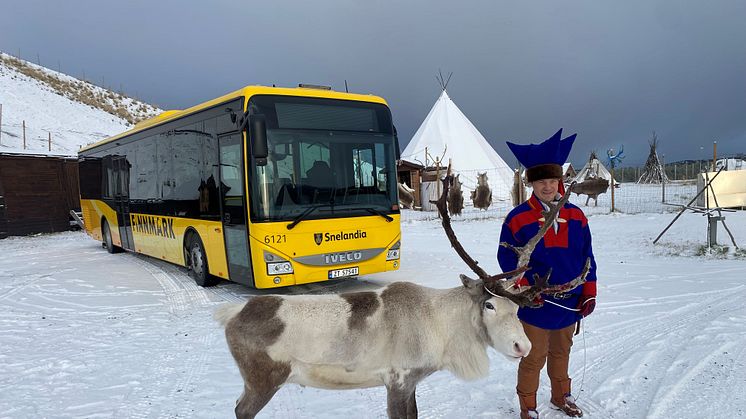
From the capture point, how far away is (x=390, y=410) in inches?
116

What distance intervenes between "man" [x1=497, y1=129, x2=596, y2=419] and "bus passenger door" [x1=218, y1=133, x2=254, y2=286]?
179 inches

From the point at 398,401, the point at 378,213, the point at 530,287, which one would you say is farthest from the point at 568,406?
the point at 378,213

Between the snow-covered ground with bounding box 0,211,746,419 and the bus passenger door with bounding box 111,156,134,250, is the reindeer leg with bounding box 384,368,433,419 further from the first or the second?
the bus passenger door with bounding box 111,156,134,250

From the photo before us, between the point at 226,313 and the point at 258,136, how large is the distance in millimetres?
3790

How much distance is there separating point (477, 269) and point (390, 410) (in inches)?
42.6

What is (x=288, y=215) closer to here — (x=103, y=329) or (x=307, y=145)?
(x=307, y=145)

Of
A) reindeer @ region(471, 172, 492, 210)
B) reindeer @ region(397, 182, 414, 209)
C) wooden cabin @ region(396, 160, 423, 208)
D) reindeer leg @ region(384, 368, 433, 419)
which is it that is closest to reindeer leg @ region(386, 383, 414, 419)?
reindeer leg @ region(384, 368, 433, 419)

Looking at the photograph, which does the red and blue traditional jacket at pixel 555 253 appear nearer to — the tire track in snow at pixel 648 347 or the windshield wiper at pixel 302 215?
the tire track in snow at pixel 648 347

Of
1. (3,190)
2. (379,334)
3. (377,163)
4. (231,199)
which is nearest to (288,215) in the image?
(231,199)

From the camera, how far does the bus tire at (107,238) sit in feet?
45.0

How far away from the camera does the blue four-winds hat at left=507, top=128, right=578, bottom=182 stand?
3344mm

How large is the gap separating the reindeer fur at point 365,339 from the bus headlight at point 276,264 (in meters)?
3.68

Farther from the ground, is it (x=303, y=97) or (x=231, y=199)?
(x=303, y=97)

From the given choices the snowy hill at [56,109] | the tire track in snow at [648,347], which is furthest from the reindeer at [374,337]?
the snowy hill at [56,109]
